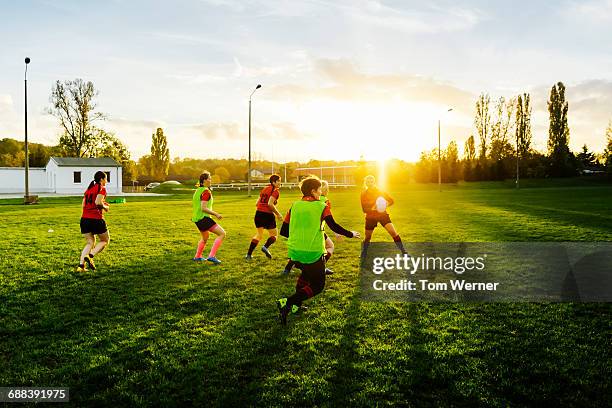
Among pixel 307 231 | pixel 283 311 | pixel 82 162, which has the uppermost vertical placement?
pixel 82 162

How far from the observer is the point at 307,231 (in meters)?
5.76

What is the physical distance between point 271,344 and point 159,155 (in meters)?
87.7

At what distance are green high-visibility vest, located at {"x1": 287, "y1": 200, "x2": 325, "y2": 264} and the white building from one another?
50.8 metres

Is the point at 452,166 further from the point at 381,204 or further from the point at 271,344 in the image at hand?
the point at 271,344

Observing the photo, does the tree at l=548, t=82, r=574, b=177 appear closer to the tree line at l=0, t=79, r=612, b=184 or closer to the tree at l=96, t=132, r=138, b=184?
the tree line at l=0, t=79, r=612, b=184

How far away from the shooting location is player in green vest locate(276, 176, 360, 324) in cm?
575

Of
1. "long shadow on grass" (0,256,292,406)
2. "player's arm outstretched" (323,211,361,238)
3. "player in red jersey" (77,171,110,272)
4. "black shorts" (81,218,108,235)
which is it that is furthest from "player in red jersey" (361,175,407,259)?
"black shorts" (81,218,108,235)

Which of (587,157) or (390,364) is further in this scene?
(587,157)

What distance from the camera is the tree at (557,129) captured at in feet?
219

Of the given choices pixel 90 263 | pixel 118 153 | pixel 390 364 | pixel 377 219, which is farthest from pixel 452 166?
pixel 390 364

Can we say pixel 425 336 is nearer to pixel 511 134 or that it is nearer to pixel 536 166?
pixel 536 166

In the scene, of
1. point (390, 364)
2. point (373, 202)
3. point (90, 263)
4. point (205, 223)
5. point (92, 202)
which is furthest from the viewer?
point (373, 202)

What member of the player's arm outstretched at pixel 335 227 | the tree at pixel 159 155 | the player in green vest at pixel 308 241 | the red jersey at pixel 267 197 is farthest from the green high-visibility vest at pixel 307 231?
the tree at pixel 159 155

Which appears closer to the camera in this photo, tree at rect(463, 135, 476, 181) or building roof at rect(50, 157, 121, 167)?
building roof at rect(50, 157, 121, 167)
